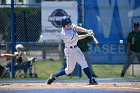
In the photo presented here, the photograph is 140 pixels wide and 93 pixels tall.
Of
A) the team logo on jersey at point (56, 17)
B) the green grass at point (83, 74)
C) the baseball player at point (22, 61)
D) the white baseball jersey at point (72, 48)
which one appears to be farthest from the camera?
the team logo on jersey at point (56, 17)

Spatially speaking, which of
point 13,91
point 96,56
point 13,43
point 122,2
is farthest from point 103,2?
point 13,91

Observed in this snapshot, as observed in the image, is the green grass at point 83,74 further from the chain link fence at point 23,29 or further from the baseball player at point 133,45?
the baseball player at point 133,45

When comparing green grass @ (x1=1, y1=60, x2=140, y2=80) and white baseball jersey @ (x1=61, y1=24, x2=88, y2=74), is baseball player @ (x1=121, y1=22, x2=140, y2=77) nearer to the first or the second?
green grass @ (x1=1, y1=60, x2=140, y2=80)

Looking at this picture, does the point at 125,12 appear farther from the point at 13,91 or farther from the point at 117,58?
the point at 13,91

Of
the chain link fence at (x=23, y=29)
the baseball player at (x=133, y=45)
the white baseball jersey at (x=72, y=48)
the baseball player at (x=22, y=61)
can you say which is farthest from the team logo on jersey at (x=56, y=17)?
the white baseball jersey at (x=72, y=48)

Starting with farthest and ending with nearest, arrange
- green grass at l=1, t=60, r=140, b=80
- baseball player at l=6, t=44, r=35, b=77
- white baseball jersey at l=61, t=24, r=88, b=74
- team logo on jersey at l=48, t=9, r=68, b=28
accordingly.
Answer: team logo on jersey at l=48, t=9, r=68, b=28, green grass at l=1, t=60, r=140, b=80, baseball player at l=6, t=44, r=35, b=77, white baseball jersey at l=61, t=24, r=88, b=74

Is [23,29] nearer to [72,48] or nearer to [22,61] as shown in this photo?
[22,61]

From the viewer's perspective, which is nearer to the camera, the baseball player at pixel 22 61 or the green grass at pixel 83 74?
the baseball player at pixel 22 61

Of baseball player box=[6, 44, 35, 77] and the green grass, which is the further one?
the green grass

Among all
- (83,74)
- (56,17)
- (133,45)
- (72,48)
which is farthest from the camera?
(83,74)

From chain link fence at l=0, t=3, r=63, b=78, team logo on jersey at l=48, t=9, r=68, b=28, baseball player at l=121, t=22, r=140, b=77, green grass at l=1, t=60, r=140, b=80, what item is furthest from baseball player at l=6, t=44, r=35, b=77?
baseball player at l=121, t=22, r=140, b=77

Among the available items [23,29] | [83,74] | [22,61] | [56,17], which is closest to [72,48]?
[22,61]

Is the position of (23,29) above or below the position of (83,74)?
above

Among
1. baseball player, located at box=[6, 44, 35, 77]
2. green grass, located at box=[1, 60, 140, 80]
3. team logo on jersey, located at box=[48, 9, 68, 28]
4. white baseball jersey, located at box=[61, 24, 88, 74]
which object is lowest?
green grass, located at box=[1, 60, 140, 80]
